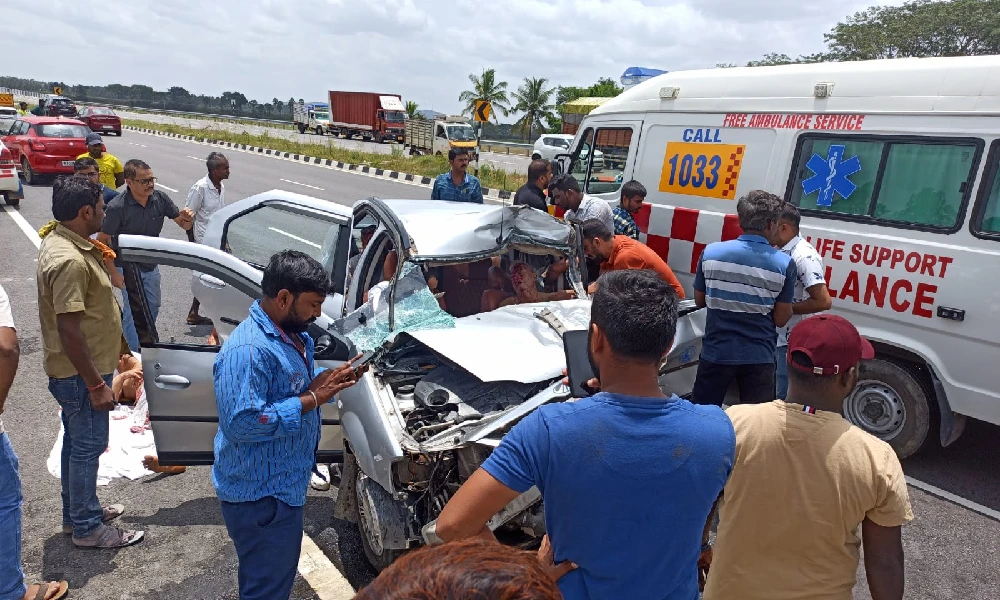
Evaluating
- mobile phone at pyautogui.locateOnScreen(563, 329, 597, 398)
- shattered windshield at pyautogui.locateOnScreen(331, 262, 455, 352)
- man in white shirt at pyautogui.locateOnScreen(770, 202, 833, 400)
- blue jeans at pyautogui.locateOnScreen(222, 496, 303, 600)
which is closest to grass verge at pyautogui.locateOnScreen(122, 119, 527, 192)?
man in white shirt at pyautogui.locateOnScreen(770, 202, 833, 400)

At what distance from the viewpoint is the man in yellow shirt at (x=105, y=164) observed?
24.9ft

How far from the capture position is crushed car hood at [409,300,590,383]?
3.31 m

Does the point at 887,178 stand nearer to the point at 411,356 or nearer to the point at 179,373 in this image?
the point at 411,356

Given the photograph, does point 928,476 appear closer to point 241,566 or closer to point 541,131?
point 241,566

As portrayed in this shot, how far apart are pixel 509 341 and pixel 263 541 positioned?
1.67 m

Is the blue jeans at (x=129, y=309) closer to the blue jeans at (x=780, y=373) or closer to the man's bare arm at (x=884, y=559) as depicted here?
the blue jeans at (x=780, y=373)

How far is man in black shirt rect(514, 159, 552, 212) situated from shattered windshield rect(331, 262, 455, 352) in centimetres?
300

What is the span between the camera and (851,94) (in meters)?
4.93

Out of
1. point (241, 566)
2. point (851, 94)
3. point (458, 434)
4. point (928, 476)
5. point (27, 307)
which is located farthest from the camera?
point (27, 307)

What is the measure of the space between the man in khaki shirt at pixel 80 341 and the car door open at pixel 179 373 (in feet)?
0.60

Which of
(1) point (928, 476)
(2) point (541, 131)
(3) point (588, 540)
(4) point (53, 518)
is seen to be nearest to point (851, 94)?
(1) point (928, 476)

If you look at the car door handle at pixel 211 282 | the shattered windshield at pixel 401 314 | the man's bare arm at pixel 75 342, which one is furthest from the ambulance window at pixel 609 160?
the man's bare arm at pixel 75 342

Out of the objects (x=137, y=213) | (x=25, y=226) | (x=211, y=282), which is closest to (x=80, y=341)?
(x=211, y=282)

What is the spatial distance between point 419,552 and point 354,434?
249cm
